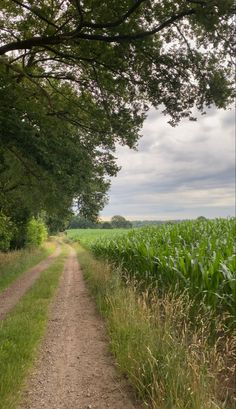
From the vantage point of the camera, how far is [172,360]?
4438 millimetres

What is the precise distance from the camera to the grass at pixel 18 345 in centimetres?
498

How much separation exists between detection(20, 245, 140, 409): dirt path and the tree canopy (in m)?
4.78

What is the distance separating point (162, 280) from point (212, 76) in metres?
6.13

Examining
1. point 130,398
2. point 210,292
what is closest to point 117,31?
point 210,292

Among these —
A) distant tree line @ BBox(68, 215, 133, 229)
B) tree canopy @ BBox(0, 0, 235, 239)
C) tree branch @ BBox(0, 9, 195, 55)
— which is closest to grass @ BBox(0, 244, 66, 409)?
tree canopy @ BBox(0, 0, 235, 239)

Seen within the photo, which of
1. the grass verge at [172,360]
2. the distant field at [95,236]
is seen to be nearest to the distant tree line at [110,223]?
the distant field at [95,236]

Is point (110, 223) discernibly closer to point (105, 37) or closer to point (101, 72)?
point (101, 72)

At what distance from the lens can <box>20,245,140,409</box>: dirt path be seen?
4961 millimetres

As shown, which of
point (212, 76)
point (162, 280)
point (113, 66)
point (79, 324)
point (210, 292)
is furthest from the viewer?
point (113, 66)

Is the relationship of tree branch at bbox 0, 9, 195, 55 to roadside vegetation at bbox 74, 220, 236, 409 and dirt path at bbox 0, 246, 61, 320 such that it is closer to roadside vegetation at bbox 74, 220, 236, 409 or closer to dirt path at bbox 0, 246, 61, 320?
roadside vegetation at bbox 74, 220, 236, 409

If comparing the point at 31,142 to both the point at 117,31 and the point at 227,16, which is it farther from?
the point at 227,16

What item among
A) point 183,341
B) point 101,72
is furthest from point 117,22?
point 183,341

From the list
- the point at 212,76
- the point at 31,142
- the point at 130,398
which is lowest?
the point at 130,398

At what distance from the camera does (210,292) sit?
579 centimetres
